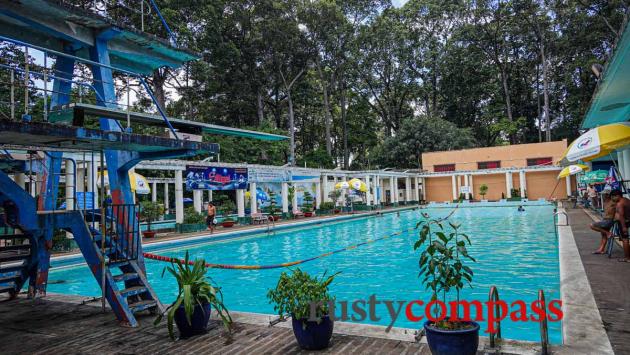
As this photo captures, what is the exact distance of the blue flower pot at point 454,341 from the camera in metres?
3.27

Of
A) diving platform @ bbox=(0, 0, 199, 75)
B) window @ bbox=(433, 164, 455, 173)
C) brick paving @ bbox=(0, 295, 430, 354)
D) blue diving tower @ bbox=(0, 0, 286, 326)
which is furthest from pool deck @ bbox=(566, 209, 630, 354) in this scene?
window @ bbox=(433, 164, 455, 173)

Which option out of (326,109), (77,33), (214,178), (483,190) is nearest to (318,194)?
(214,178)

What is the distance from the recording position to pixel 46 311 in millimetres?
5703

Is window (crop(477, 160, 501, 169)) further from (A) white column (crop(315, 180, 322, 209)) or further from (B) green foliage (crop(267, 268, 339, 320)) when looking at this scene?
(B) green foliage (crop(267, 268, 339, 320))

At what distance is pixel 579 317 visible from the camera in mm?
4383

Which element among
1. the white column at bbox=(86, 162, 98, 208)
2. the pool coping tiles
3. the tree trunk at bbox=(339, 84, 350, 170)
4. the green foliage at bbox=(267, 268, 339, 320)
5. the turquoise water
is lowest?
the turquoise water

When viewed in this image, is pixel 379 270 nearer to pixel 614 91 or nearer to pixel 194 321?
pixel 194 321

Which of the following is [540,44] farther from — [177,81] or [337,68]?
[177,81]

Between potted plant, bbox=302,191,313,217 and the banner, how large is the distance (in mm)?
5963

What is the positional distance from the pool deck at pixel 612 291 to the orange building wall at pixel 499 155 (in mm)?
30972

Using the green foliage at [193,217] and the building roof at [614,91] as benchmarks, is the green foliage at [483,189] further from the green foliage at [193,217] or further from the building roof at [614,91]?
the green foliage at [193,217]

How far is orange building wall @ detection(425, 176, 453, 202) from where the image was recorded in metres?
40.4

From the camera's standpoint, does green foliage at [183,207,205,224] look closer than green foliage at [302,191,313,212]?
Yes

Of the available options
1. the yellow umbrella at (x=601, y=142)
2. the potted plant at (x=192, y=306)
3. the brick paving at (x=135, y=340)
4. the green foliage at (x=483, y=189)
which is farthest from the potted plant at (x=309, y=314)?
the green foliage at (x=483, y=189)
